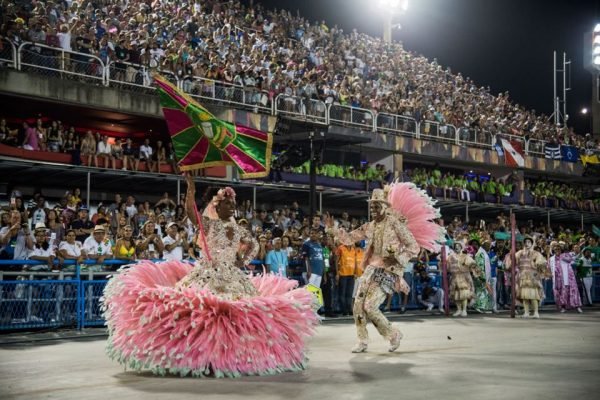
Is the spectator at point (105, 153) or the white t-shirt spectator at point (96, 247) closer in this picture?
the white t-shirt spectator at point (96, 247)

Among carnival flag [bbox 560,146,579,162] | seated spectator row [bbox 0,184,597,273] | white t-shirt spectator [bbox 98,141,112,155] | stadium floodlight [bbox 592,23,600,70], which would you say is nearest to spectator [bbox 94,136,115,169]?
white t-shirt spectator [bbox 98,141,112,155]

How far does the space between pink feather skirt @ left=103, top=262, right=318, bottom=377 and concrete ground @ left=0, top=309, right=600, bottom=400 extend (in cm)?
19

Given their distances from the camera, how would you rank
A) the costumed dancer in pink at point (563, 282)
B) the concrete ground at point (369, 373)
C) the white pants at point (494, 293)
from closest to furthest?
the concrete ground at point (369, 373)
the white pants at point (494, 293)
the costumed dancer in pink at point (563, 282)

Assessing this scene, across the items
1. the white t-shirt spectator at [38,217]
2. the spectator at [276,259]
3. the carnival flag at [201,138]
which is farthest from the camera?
the white t-shirt spectator at [38,217]

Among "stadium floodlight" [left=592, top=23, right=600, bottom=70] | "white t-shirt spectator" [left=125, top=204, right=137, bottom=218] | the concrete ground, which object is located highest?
"stadium floodlight" [left=592, top=23, right=600, bottom=70]

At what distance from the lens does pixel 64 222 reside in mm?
16531

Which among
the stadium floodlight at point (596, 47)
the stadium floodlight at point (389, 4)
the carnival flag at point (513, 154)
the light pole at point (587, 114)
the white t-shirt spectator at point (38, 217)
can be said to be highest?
the stadium floodlight at point (389, 4)

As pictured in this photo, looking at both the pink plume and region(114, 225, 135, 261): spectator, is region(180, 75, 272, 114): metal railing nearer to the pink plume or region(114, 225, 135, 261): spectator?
region(114, 225, 135, 261): spectator

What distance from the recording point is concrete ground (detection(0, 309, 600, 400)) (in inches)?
268

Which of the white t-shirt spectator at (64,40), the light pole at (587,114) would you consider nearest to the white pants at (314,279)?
the white t-shirt spectator at (64,40)

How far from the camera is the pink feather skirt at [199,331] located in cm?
778

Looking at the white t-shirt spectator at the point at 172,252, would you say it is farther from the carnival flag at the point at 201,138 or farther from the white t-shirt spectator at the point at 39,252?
the carnival flag at the point at 201,138

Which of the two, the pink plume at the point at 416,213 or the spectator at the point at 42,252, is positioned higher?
the pink plume at the point at 416,213

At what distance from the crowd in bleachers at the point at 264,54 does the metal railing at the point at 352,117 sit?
1.45ft
